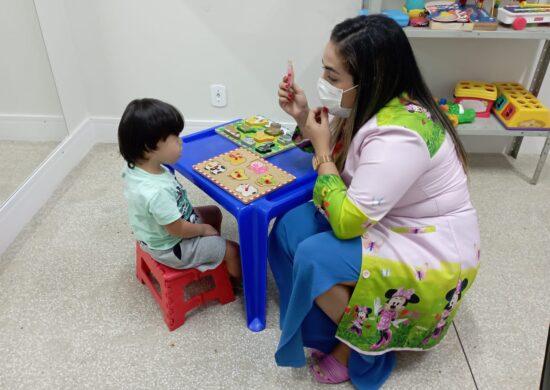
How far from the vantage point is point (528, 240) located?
1770mm

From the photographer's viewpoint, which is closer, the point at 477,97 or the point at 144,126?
the point at 144,126

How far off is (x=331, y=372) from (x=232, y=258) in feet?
1.46

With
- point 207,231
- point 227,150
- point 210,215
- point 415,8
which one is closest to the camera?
point 207,231

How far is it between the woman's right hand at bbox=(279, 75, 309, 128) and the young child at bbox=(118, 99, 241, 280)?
1.09 ft

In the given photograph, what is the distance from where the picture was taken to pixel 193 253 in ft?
4.28

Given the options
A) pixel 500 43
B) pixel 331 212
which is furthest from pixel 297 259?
pixel 500 43

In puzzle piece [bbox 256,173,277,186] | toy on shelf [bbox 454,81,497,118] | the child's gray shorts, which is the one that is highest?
puzzle piece [bbox 256,173,277,186]

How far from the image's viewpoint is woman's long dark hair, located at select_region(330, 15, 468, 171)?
3.37 feet

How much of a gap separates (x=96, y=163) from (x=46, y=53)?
54 cm

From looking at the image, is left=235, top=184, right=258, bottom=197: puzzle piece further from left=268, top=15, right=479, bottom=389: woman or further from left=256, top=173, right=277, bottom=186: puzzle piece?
left=268, top=15, right=479, bottom=389: woman

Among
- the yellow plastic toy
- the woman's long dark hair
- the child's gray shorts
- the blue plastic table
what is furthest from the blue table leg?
the yellow plastic toy

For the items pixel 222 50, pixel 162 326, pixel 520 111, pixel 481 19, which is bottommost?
pixel 162 326

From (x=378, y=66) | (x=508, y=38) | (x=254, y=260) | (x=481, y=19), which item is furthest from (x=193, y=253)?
(x=508, y=38)

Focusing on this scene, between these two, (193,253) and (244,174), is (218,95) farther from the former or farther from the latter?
(193,253)
